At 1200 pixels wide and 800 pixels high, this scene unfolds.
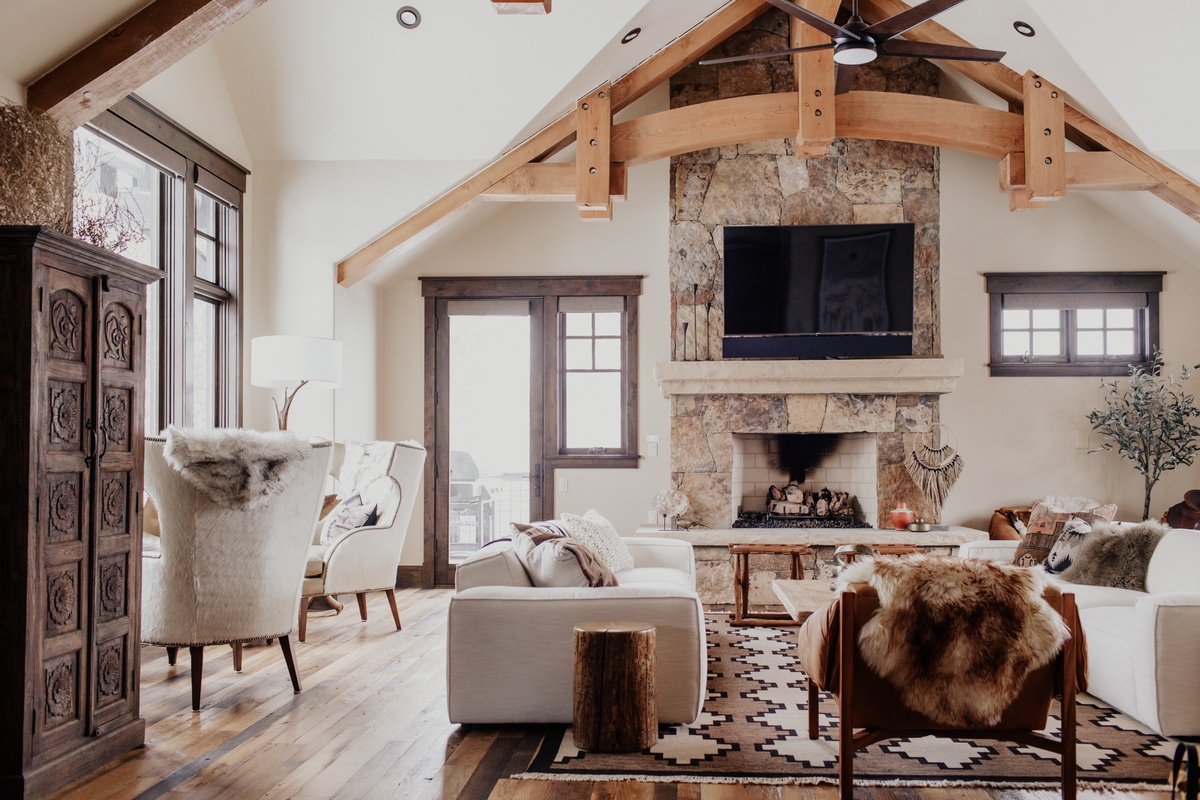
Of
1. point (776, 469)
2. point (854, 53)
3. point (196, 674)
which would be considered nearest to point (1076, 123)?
point (854, 53)

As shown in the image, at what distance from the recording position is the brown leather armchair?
2.58 metres

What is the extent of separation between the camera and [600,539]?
14.7 ft

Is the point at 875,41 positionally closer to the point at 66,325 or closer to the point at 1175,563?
the point at 1175,563

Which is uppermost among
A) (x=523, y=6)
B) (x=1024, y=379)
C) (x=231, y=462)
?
(x=523, y=6)

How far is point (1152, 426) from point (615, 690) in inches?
199

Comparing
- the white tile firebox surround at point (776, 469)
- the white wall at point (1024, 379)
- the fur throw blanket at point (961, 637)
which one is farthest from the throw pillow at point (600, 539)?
the white wall at point (1024, 379)

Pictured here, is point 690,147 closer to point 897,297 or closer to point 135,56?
point 897,297

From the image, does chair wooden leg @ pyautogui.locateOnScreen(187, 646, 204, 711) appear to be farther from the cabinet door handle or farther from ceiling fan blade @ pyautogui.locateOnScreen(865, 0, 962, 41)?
ceiling fan blade @ pyautogui.locateOnScreen(865, 0, 962, 41)

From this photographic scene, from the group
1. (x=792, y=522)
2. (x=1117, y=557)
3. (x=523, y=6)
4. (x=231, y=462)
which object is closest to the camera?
(x=231, y=462)

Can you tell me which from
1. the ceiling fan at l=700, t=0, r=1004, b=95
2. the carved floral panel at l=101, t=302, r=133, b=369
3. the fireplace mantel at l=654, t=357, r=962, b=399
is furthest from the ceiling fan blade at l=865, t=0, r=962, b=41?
the carved floral panel at l=101, t=302, r=133, b=369

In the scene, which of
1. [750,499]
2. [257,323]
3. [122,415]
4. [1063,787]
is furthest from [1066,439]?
[122,415]

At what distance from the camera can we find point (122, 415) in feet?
10.1

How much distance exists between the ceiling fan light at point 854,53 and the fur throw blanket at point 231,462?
2.94 meters

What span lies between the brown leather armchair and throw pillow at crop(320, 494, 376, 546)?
10.4 feet
